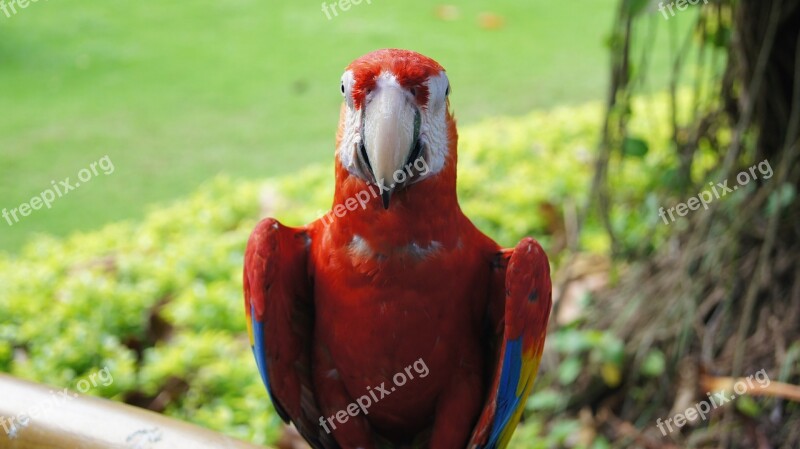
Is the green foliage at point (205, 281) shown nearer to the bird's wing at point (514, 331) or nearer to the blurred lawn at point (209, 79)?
the blurred lawn at point (209, 79)

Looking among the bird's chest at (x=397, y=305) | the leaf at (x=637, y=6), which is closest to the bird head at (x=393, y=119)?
the bird's chest at (x=397, y=305)

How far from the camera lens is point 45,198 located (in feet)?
10.0

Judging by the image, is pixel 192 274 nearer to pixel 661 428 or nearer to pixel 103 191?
pixel 103 191

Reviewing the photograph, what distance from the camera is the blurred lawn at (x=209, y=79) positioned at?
11.1ft

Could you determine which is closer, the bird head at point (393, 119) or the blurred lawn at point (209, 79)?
the bird head at point (393, 119)

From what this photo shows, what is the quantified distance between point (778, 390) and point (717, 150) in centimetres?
59

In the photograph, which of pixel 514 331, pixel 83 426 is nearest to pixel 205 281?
pixel 83 426

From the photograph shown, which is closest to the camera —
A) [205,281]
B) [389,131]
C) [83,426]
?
[389,131]

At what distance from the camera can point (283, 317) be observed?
995 mm

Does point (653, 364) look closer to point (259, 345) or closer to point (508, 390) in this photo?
point (508, 390)

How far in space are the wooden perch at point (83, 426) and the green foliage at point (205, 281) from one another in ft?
2.67

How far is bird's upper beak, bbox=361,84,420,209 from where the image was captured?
0.75 metres

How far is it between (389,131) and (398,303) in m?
0.25

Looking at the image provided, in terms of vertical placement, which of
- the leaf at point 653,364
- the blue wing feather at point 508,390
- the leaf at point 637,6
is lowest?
the leaf at point 653,364
